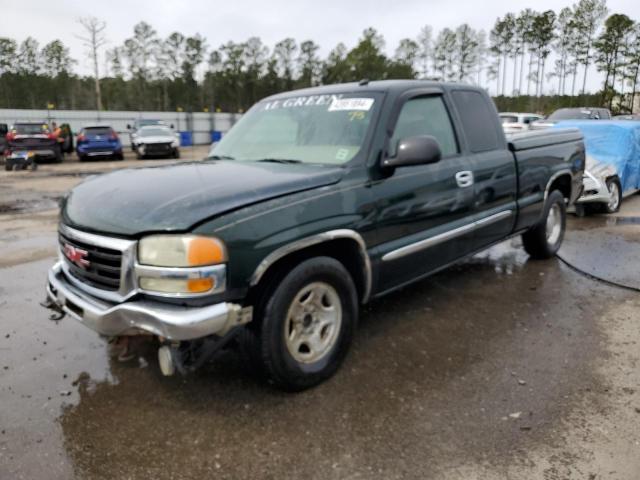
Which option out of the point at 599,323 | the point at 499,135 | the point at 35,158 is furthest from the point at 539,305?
the point at 35,158

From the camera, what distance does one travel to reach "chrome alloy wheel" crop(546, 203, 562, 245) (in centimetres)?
583

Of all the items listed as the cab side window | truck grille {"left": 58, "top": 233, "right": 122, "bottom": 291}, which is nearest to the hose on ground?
the cab side window

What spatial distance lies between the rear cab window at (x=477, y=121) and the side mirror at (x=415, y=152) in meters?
1.14

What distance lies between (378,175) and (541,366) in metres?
1.67

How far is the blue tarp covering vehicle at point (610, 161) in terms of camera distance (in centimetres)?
834

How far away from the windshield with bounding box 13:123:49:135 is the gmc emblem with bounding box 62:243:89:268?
17.9 meters

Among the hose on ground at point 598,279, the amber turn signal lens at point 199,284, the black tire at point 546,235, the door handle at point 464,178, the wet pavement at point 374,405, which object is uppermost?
the door handle at point 464,178

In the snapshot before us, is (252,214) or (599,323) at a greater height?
(252,214)

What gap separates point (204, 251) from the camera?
2.51 metres

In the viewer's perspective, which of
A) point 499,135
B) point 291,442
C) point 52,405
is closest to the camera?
point 291,442

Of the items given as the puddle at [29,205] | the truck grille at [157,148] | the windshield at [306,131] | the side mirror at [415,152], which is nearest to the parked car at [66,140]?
the truck grille at [157,148]

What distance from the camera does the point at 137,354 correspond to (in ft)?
11.9

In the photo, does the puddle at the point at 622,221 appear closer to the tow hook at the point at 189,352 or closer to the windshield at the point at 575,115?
the tow hook at the point at 189,352

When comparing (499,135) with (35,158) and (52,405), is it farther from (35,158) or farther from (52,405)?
(35,158)
